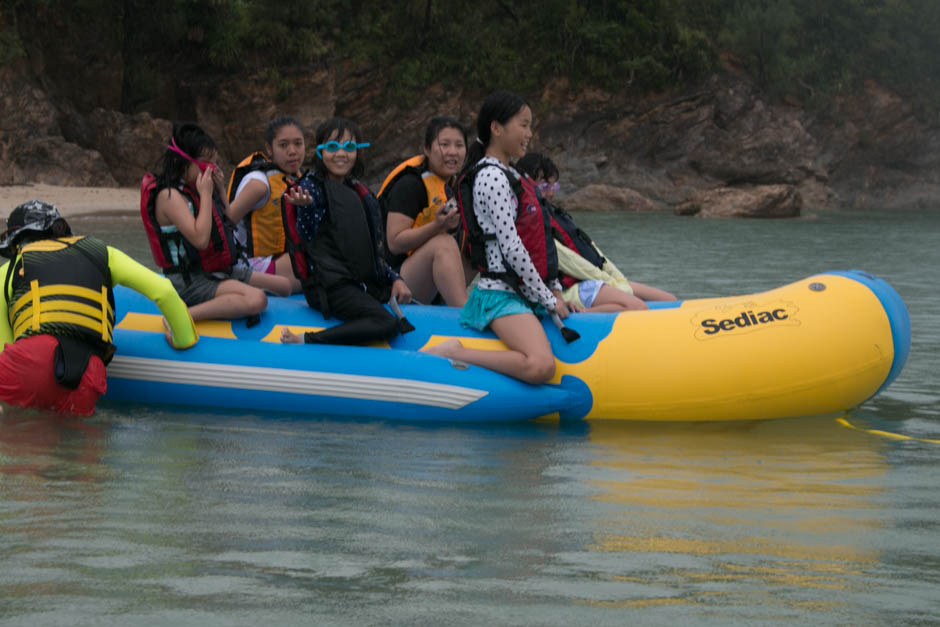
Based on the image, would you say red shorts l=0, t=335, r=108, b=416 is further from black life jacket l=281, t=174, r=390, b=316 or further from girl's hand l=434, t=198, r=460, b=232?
girl's hand l=434, t=198, r=460, b=232

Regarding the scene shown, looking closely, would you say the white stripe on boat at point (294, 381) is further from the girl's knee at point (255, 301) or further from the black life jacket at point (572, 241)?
the black life jacket at point (572, 241)

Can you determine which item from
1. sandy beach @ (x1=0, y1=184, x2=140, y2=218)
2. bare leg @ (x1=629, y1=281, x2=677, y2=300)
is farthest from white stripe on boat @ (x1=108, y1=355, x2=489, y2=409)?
sandy beach @ (x1=0, y1=184, x2=140, y2=218)

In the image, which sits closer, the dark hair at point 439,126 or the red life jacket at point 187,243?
the red life jacket at point 187,243

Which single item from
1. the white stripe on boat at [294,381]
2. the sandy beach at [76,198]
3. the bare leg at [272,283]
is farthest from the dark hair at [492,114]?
the sandy beach at [76,198]

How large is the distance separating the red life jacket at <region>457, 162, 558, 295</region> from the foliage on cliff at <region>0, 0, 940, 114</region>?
65.8ft

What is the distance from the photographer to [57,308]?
409 cm

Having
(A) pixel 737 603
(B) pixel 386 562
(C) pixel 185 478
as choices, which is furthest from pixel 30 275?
(A) pixel 737 603

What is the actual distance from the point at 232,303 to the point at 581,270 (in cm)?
159

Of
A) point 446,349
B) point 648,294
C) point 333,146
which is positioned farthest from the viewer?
point 648,294

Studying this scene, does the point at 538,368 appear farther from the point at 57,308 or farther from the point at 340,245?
the point at 57,308

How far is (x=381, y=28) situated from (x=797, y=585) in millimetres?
24998

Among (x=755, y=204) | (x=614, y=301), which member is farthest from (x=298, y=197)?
(x=755, y=204)

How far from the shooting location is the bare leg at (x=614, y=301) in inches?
189

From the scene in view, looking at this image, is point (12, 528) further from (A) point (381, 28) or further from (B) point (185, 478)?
(A) point (381, 28)
